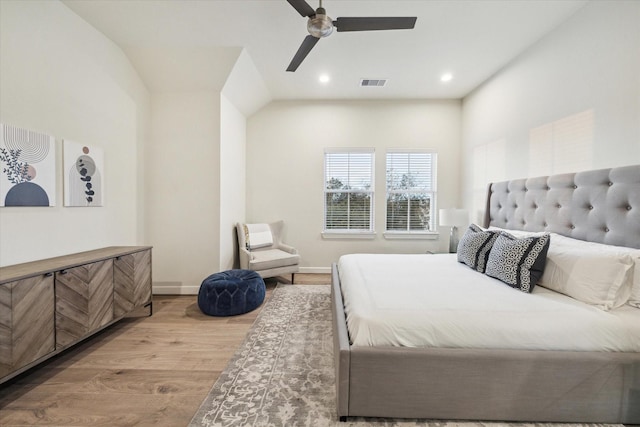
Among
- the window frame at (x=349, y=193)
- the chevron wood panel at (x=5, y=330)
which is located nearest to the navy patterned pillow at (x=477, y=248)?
the window frame at (x=349, y=193)

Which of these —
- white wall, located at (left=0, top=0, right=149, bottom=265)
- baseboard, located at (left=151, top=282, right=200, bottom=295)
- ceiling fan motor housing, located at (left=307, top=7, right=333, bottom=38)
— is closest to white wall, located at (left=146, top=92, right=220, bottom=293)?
baseboard, located at (left=151, top=282, right=200, bottom=295)

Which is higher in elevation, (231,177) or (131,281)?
(231,177)

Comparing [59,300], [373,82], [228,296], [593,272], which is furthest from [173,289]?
[593,272]

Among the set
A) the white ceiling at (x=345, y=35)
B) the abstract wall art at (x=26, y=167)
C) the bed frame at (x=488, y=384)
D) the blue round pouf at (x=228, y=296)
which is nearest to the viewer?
the bed frame at (x=488, y=384)

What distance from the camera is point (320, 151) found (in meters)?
4.46

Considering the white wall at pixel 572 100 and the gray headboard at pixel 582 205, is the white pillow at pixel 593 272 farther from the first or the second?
the white wall at pixel 572 100

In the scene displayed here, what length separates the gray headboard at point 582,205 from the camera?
5.86ft

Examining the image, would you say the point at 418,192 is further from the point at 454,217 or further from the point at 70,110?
the point at 70,110

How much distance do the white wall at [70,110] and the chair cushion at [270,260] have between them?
151cm

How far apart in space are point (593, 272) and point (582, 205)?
810 mm

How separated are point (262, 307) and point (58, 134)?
2584 millimetres

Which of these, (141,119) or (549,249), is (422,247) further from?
(141,119)

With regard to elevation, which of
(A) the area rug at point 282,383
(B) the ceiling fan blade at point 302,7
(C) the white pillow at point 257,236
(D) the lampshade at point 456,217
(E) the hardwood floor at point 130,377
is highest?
(B) the ceiling fan blade at point 302,7

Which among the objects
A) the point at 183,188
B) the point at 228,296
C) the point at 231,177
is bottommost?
the point at 228,296
